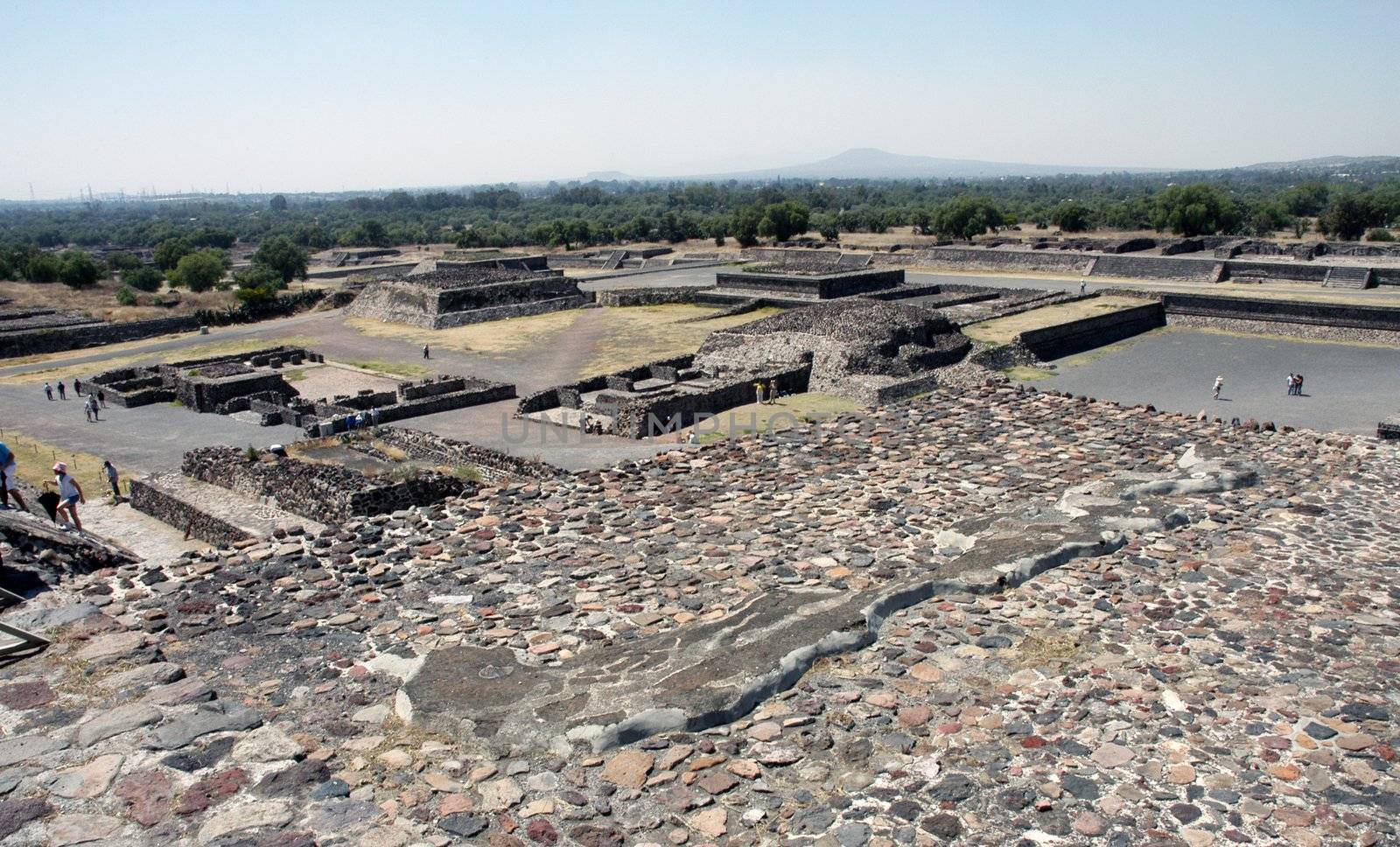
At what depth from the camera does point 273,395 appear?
23.8 meters

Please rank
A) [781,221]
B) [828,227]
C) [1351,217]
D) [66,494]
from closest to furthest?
[66,494] → [1351,217] → [781,221] → [828,227]

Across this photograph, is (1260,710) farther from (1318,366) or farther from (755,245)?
(755,245)

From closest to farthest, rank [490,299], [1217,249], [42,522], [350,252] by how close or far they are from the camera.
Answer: [42,522], [490,299], [1217,249], [350,252]

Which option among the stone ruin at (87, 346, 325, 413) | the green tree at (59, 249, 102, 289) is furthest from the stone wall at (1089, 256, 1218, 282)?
the green tree at (59, 249, 102, 289)

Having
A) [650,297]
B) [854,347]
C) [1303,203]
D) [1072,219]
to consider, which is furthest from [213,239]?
→ [1303,203]

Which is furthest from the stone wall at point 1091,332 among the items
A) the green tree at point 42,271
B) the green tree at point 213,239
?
the green tree at point 213,239

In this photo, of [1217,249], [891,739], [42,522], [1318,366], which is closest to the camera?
[891,739]

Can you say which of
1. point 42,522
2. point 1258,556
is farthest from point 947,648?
point 42,522

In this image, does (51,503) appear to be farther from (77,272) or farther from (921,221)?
(921,221)

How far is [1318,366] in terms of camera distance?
993 inches

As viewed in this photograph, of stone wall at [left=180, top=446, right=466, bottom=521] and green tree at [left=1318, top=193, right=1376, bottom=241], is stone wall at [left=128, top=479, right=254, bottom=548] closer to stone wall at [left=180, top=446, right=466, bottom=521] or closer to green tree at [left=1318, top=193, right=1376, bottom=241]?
stone wall at [left=180, top=446, right=466, bottom=521]

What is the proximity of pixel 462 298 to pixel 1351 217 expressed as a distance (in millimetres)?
46324

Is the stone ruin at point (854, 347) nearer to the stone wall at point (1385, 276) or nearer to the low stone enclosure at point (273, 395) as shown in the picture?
the low stone enclosure at point (273, 395)

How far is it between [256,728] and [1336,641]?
7.11 meters
